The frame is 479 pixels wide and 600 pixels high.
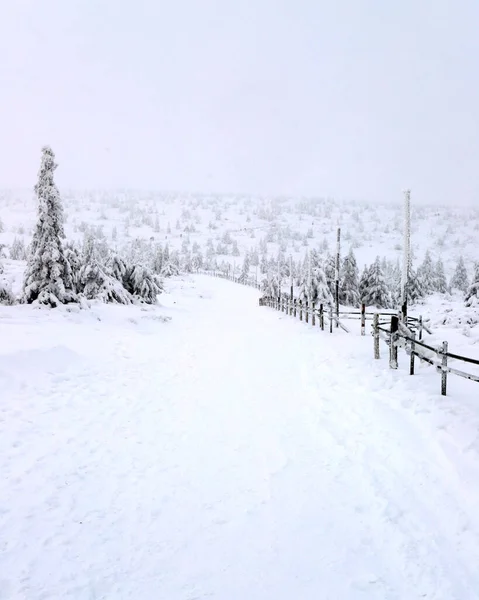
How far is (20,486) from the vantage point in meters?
4.67

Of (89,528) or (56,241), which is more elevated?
(56,241)

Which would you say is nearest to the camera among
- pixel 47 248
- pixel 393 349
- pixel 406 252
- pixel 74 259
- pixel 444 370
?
pixel 444 370

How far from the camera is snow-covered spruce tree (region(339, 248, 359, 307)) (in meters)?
59.9

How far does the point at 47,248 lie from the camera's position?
58.5 feet

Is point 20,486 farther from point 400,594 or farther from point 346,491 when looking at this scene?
point 400,594

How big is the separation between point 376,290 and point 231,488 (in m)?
56.9

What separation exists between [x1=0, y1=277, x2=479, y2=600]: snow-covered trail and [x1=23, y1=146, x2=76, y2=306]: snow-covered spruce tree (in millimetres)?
9086

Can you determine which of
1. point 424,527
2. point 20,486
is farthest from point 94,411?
point 424,527

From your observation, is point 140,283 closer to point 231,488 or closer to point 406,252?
point 406,252

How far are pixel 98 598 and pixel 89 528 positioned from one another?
0.97 m

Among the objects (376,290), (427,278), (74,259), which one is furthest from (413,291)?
(74,259)

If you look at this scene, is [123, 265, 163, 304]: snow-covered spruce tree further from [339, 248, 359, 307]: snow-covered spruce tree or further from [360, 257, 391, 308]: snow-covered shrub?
[339, 248, 359, 307]: snow-covered spruce tree

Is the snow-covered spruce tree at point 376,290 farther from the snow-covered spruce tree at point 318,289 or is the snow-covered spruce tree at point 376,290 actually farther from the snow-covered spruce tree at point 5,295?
the snow-covered spruce tree at point 5,295

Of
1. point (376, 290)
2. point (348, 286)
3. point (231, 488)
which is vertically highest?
point (348, 286)
